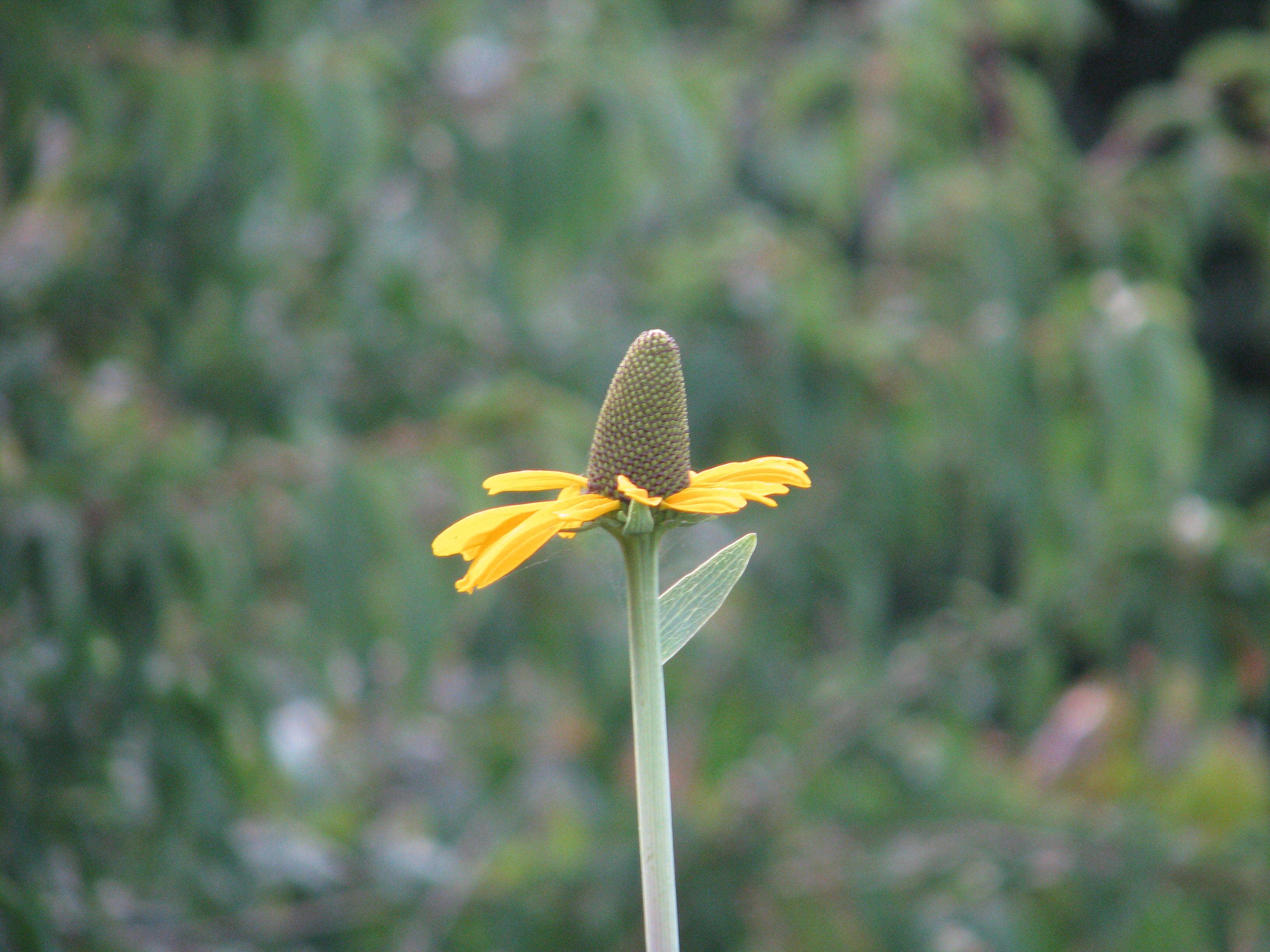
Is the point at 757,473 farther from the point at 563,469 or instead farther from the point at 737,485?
the point at 563,469

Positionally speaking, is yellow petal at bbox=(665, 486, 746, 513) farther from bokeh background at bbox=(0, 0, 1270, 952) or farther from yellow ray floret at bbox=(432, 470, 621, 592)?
bokeh background at bbox=(0, 0, 1270, 952)

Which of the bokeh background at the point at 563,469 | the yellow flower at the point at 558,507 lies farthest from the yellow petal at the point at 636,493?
the bokeh background at the point at 563,469

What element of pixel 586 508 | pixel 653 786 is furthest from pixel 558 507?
pixel 653 786

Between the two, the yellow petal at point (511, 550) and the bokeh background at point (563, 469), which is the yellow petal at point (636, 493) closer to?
the yellow petal at point (511, 550)

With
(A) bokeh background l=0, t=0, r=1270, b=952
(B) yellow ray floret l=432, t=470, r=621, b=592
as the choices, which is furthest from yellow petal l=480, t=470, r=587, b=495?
(A) bokeh background l=0, t=0, r=1270, b=952

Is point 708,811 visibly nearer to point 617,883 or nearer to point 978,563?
point 617,883

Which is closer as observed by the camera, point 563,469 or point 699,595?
point 699,595
